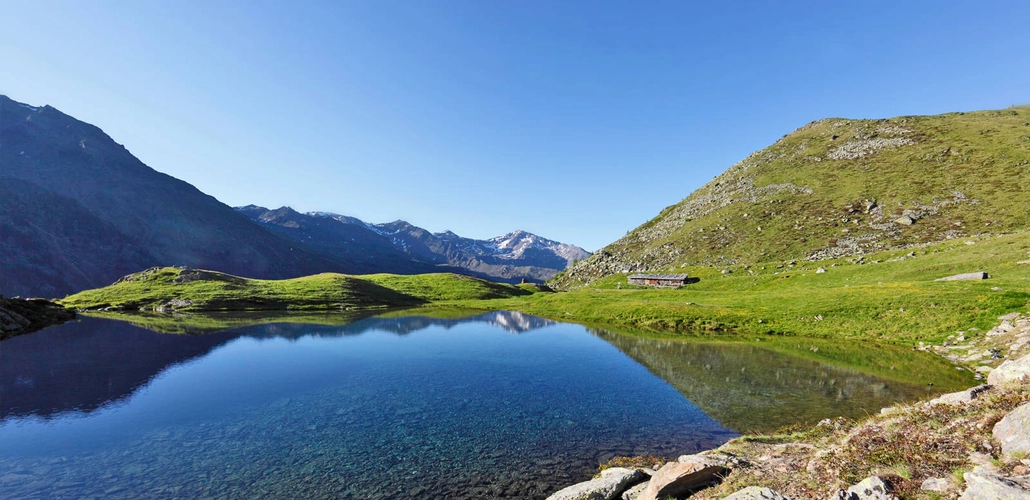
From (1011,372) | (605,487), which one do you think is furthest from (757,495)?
(1011,372)

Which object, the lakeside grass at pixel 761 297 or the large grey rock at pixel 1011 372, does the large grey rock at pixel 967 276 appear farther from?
the large grey rock at pixel 1011 372

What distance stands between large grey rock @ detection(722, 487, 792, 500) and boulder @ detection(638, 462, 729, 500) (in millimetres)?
1821

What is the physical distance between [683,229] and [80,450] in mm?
141242

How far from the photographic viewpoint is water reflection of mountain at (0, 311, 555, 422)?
1003 inches

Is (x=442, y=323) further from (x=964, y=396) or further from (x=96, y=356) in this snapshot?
(x=964, y=396)

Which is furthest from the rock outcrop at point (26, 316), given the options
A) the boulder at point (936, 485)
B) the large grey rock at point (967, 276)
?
the large grey rock at point (967, 276)

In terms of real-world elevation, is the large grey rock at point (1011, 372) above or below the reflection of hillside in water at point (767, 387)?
above

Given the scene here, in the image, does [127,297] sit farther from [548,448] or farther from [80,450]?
[548,448]

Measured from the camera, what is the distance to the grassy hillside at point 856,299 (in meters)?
40.6

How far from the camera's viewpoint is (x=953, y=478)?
866 centimetres

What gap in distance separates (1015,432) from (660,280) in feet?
309

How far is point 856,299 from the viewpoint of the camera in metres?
49.9

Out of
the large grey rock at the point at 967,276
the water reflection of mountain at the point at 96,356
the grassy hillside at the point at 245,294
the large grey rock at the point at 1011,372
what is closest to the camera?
the large grey rock at the point at 1011,372

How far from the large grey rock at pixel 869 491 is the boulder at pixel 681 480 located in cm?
395
